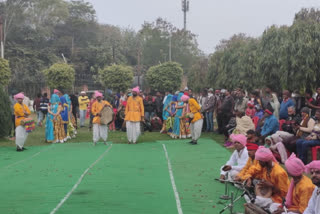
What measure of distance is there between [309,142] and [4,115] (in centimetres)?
1016

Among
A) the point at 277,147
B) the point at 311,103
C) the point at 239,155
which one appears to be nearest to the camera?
the point at 239,155

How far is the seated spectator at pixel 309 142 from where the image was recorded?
9070 millimetres

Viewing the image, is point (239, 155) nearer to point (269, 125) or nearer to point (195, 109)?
point (269, 125)

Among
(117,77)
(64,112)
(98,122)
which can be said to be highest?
(117,77)

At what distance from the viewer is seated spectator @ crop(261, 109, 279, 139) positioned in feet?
34.3

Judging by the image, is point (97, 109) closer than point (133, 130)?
Yes

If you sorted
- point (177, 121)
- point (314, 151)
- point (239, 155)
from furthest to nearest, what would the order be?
1. point (177, 121)
2. point (314, 151)
3. point (239, 155)

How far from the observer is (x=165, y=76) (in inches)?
1336

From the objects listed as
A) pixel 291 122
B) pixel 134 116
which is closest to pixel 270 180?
pixel 291 122

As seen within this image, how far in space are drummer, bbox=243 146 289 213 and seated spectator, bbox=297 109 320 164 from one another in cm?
343

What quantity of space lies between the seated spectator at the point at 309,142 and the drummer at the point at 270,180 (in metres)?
3.43

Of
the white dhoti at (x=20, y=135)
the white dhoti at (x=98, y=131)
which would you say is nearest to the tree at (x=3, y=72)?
the white dhoti at (x=98, y=131)

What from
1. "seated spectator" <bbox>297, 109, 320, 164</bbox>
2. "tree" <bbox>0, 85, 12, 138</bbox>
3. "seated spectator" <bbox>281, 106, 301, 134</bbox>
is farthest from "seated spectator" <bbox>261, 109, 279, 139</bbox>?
"tree" <bbox>0, 85, 12, 138</bbox>

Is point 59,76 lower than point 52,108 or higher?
higher
